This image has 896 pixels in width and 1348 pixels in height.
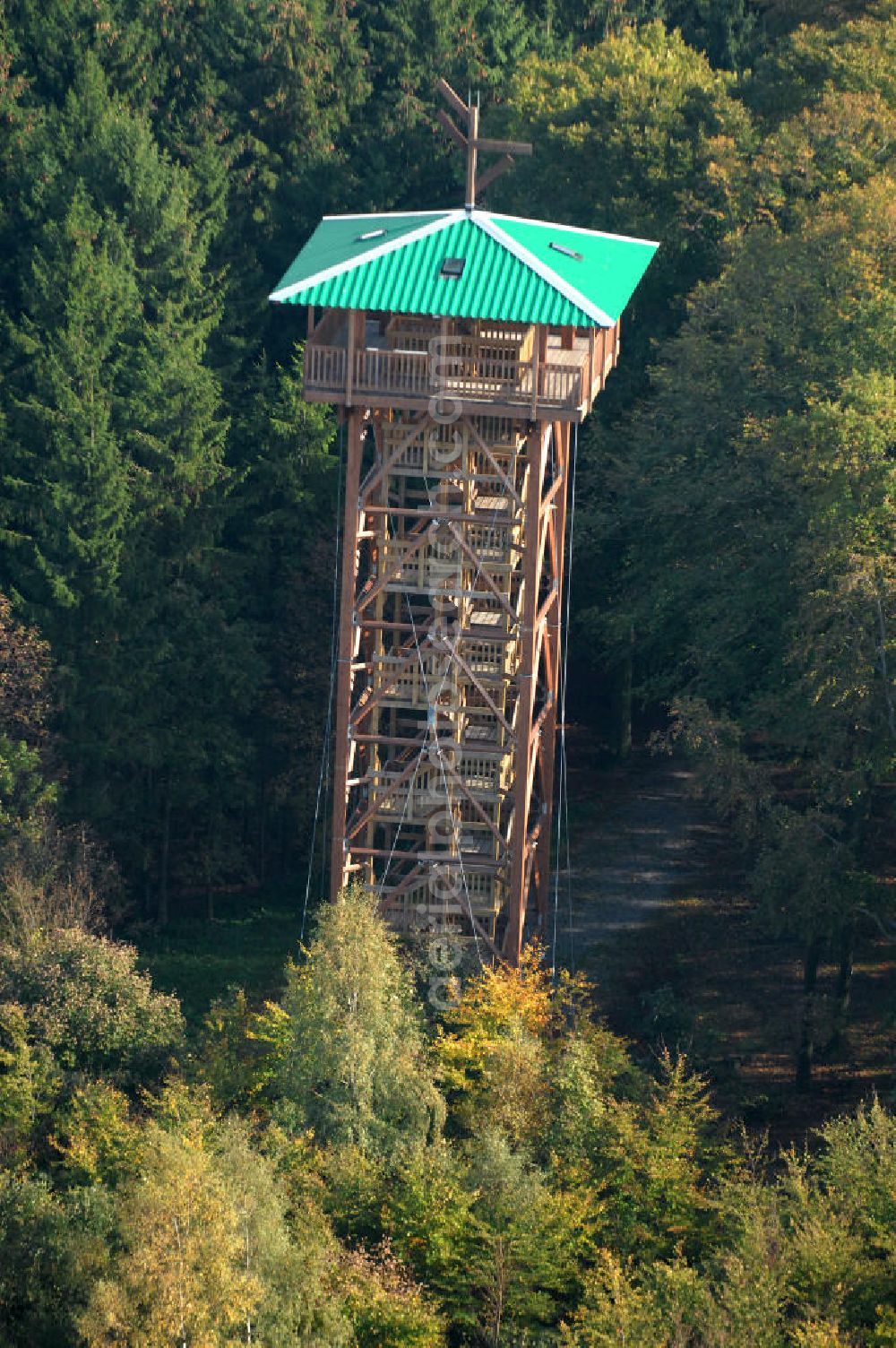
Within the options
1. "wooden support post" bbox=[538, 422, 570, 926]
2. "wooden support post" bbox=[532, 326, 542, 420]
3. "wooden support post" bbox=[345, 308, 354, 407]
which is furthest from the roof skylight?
"wooden support post" bbox=[345, 308, 354, 407]

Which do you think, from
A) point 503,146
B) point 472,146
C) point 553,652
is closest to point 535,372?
point 503,146

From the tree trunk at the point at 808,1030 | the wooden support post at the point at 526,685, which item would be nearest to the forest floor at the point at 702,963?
the tree trunk at the point at 808,1030

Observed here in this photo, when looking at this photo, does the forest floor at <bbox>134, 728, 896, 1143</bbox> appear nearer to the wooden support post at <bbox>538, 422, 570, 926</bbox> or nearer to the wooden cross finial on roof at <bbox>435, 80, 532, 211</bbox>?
the wooden support post at <bbox>538, 422, 570, 926</bbox>

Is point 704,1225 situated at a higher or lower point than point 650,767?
lower

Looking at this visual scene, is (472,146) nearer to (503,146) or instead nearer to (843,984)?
(503,146)

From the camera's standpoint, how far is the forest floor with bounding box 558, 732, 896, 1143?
41.4 meters

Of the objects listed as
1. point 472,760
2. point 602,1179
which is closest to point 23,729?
point 472,760

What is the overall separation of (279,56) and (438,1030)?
125 ft

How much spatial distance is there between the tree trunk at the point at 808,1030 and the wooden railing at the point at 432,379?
12.1m

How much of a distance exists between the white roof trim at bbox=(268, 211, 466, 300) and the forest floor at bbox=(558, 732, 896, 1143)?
12543 millimetres

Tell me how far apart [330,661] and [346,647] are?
1483 cm

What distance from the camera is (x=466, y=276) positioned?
3747 cm

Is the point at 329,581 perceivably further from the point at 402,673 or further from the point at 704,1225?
the point at 704,1225

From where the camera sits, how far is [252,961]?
5028cm
